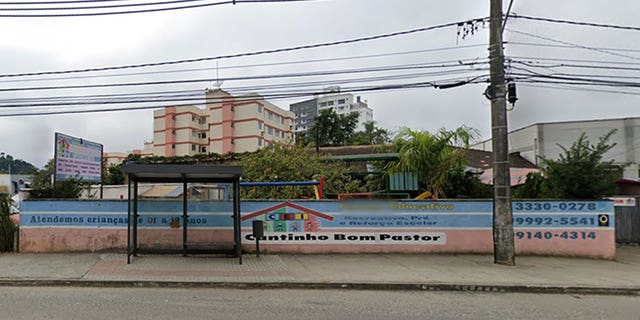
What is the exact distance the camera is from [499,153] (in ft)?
33.6

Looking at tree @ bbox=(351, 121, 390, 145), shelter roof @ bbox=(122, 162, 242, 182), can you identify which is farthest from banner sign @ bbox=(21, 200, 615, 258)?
tree @ bbox=(351, 121, 390, 145)

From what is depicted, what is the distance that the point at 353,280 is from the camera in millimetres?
8148

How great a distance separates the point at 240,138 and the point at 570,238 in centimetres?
6831

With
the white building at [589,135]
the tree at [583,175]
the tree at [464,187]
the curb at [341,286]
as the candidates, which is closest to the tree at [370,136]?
the white building at [589,135]

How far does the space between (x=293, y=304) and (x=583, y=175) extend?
9251 millimetres

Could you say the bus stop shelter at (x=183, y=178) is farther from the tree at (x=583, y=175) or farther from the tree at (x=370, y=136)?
the tree at (x=370, y=136)

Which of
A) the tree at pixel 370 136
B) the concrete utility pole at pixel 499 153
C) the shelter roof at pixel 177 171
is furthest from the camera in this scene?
the tree at pixel 370 136

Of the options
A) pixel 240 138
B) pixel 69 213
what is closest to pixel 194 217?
pixel 69 213

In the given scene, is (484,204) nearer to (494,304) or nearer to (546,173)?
(546,173)

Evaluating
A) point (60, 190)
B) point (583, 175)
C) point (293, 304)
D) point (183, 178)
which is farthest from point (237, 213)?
point (583, 175)

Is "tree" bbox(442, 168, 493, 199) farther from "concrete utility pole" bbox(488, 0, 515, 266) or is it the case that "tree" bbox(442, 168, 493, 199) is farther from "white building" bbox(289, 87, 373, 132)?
"white building" bbox(289, 87, 373, 132)

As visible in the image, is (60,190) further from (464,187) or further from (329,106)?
(329,106)

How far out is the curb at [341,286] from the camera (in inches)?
302

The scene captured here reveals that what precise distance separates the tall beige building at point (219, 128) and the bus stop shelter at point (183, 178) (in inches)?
2475
